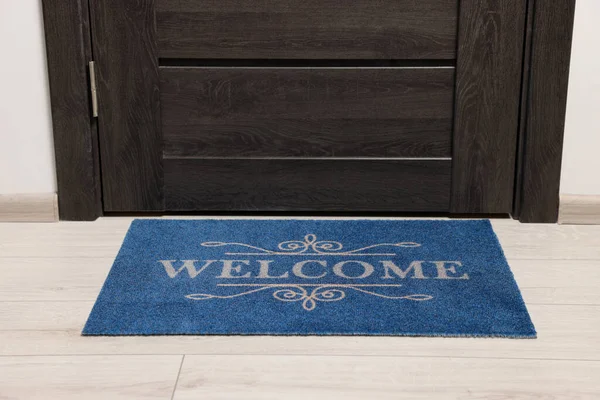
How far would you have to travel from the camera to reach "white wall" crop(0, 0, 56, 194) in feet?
6.50

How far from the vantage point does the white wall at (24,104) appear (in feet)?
6.50

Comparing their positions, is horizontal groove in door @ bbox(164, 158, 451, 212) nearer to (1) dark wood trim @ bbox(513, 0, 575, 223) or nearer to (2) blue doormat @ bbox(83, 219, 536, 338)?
(2) blue doormat @ bbox(83, 219, 536, 338)

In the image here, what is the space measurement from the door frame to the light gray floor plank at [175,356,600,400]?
0.70 meters

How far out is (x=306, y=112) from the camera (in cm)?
207

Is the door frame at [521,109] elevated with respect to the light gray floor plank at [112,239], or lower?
elevated

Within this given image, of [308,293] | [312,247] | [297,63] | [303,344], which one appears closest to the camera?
[303,344]

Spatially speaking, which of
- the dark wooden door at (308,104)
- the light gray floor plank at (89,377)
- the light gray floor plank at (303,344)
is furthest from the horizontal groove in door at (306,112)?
the light gray floor plank at (89,377)

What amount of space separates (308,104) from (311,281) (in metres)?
0.50

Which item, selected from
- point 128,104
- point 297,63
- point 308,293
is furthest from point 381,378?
point 128,104

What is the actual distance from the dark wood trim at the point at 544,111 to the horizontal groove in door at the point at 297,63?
206 millimetres

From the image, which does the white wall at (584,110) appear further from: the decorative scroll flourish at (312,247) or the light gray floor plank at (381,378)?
the light gray floor plank at (381,378)

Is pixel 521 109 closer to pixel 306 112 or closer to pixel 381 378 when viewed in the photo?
pixel 306 112

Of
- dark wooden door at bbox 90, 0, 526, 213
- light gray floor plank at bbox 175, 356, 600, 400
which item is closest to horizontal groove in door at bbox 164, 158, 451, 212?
dark wooden door at bbox 90, 0, 526, 213

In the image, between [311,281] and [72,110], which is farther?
[72,110]
